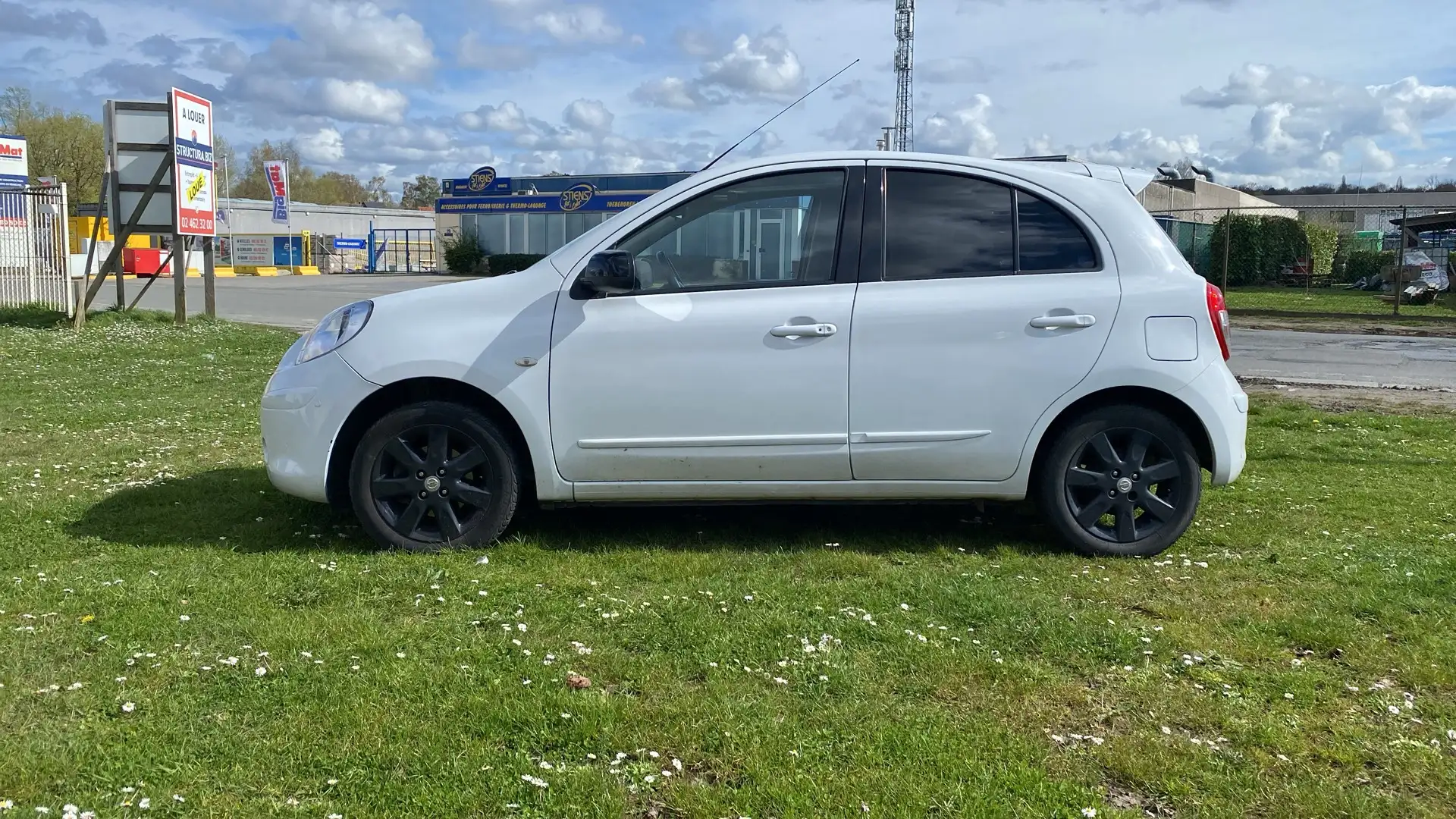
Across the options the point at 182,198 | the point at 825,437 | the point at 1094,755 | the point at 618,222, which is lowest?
the point at 1094,755

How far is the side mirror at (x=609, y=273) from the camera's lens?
4703 mm

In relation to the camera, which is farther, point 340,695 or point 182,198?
point 182,198

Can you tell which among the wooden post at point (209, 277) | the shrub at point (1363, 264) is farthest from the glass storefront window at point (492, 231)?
the shrub at point (1363, 264)

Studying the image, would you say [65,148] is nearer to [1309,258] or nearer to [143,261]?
[143,261]

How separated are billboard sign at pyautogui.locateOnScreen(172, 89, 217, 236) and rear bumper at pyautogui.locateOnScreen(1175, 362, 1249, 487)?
15665 millimetres

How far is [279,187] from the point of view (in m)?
55.0

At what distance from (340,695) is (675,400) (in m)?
1.94

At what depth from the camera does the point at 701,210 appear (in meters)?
4.92


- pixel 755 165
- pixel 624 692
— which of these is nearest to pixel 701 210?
pixel 755 165

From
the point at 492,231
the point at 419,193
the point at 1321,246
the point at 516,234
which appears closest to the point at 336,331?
the point at 1321,246

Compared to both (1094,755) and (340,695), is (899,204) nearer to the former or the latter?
(1094,755)

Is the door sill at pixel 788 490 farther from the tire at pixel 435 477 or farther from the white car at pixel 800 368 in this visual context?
the tire at pixel 435 477

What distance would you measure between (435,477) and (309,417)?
596mm

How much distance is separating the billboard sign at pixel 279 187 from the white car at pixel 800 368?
2154 inches
